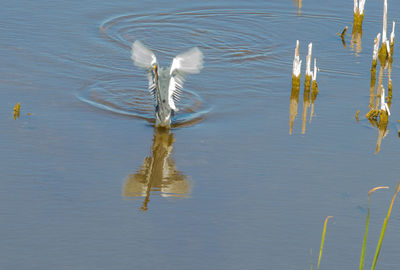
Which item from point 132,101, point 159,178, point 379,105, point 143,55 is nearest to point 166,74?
point 143,55

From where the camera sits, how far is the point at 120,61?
13.2 metres

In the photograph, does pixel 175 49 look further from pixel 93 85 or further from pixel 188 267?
pixel 188 267

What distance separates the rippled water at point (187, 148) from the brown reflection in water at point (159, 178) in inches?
1.1

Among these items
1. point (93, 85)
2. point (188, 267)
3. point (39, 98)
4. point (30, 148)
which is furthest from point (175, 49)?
point (188, 267)

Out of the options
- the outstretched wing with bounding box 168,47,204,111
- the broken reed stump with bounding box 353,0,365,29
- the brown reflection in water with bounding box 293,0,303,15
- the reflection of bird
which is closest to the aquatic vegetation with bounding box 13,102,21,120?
the reflection of bird

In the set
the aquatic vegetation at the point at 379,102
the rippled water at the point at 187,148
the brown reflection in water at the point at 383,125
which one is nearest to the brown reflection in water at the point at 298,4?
the rippled water at the point at 187,148

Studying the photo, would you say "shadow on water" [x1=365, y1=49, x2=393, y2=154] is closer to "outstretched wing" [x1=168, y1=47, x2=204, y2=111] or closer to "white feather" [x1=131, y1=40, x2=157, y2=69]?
"outstretched wing" [x1=168, y1=47, x2=204, y2=111]

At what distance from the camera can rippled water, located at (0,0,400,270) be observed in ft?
24.8

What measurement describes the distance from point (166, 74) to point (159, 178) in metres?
1.75

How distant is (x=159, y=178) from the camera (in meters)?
9.23

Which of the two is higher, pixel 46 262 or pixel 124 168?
pixel 124 168

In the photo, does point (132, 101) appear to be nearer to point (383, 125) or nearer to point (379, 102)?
point (383, 125)

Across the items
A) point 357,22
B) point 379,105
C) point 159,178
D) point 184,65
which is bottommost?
point 159,178

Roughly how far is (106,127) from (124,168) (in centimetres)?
A: 125
